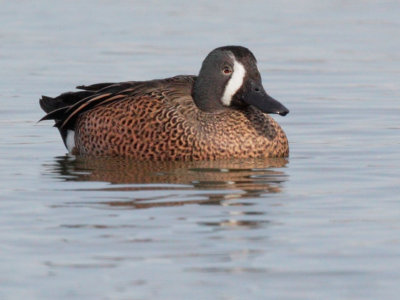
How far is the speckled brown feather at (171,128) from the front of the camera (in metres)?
11.6

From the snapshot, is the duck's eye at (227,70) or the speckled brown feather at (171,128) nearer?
the speckled brown feather at (171,128)

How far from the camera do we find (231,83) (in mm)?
11781

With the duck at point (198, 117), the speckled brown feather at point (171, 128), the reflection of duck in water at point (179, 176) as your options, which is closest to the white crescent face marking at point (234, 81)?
the duck at point (198, 117)

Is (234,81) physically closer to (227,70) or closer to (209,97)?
(227,70)

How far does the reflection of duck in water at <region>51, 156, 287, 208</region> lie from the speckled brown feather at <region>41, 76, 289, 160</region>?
10 cm

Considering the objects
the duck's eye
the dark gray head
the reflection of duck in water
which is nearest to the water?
the reflection of duck in water

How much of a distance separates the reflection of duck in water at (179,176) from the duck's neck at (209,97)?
60 cm

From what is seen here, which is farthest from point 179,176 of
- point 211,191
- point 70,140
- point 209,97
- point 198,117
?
point 70,140

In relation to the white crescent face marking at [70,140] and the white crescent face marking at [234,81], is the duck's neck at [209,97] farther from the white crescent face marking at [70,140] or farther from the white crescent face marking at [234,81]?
the white crescent face marking at [70,140]

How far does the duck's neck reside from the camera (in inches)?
468

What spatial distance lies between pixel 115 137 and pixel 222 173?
149cm

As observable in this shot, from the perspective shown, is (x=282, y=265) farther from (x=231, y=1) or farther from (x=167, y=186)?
(x=231, y=1)

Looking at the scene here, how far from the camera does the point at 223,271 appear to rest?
7551mm

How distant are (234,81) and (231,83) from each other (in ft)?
0.13
